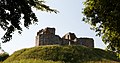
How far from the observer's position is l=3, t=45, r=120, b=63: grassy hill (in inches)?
1893

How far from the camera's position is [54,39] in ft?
208

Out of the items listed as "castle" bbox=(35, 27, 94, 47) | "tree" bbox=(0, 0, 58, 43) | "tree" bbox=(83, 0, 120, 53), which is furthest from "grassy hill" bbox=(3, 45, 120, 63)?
"tree" bbox=(0, 0, 58, 43)

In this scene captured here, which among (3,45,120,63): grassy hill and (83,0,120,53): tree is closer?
(83,0,120,53): tree

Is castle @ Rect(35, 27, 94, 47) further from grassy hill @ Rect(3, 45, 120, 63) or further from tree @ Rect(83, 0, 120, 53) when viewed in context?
tree @ Rect(83, 0, 120, 53)

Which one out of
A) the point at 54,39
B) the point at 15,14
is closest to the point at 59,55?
the point at 54,39

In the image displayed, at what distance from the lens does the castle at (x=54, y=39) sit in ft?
204

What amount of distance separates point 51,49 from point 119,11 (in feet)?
102

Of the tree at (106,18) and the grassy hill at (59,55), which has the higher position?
the tree at (106,18)

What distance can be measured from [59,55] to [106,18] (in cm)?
2638

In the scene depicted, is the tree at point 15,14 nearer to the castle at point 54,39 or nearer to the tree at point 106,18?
the tree at point 106,18

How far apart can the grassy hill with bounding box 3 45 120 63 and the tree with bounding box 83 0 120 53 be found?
68.2 feet

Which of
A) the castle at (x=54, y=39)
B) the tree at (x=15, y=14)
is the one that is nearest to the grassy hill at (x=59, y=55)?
the castle at (x=54, y=39)

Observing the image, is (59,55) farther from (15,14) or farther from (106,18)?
(15,14)

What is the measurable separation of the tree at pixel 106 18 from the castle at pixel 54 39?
117 ft
